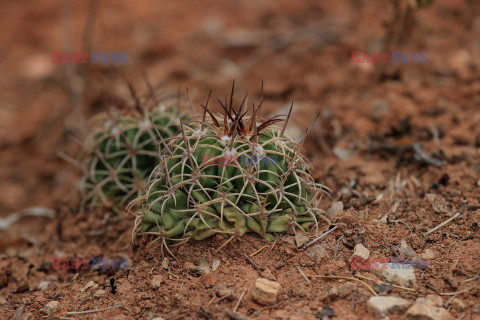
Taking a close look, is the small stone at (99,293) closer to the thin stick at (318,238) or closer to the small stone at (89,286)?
the small stone at (89,286)

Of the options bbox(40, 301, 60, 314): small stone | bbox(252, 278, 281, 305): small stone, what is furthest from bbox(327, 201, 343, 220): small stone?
bbox(40, 301, 60, 314): small stone

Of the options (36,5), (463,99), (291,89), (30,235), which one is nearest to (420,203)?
(463,99)

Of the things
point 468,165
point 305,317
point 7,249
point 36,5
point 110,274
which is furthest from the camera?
point 36,5

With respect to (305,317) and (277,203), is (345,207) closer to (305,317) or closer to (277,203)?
(277,203)

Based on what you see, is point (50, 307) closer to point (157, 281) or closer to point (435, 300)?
point (157, 281)

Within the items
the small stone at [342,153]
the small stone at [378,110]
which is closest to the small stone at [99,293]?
the small stone at [342,153]

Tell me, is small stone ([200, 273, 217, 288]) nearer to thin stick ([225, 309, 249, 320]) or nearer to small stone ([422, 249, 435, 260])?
thin stick ([225, 309, 249, 320])

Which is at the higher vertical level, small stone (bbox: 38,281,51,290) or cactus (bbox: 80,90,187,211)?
cactus (bbox: 80,90,187,211)

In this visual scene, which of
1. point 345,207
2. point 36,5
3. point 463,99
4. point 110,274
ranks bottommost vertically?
point 110,274
